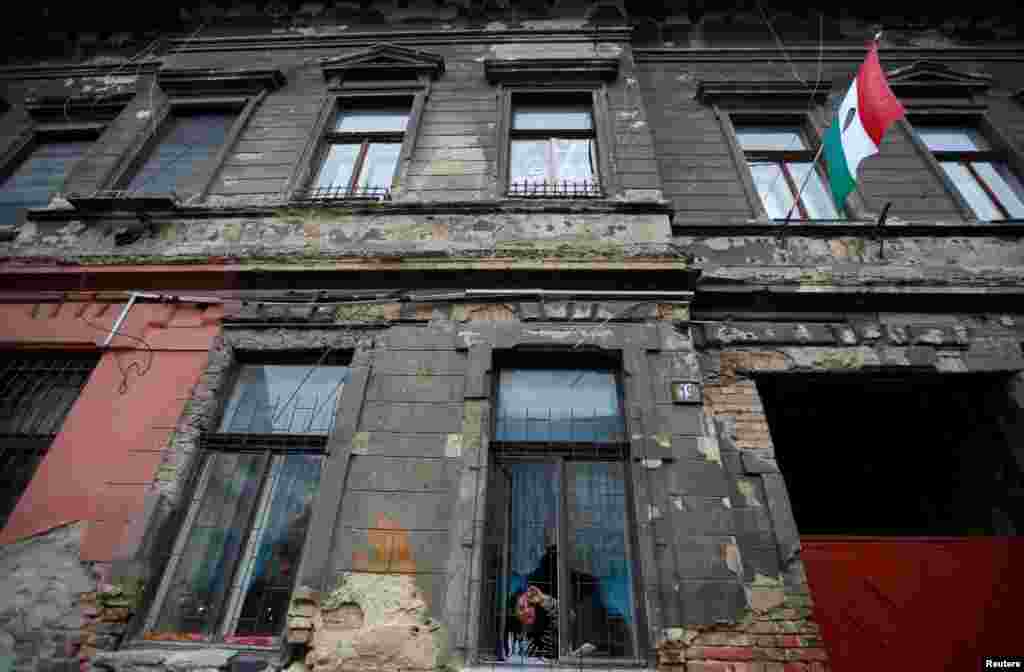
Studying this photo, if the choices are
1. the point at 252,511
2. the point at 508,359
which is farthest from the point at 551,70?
the point at 252,511

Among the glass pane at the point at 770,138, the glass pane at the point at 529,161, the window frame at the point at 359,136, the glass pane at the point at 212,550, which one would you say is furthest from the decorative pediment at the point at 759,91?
the glass pane at the point at 212,550

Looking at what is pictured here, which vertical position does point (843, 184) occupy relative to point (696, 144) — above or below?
below

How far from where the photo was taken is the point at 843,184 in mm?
4676

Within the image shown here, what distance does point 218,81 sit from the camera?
21.8 ft

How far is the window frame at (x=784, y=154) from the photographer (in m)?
5.48

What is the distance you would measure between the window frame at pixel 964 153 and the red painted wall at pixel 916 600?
11.1 ft

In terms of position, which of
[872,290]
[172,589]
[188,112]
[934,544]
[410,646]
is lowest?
[410,646]

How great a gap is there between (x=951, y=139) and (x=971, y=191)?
40.0 inches

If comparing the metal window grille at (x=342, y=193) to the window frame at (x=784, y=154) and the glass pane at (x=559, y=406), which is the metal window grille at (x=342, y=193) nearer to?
the glass pane at (x=559, y=406)

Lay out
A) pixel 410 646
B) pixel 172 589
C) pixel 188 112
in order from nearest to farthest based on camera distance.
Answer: pixel 410 646 < pixel 172 589 < pixel 188 112

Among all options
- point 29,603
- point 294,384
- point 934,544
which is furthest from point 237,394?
point 934,544

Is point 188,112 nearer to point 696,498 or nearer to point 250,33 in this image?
point 250,33

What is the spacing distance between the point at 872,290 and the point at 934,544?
6.76ft

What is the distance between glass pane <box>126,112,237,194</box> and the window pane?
3.47ft
